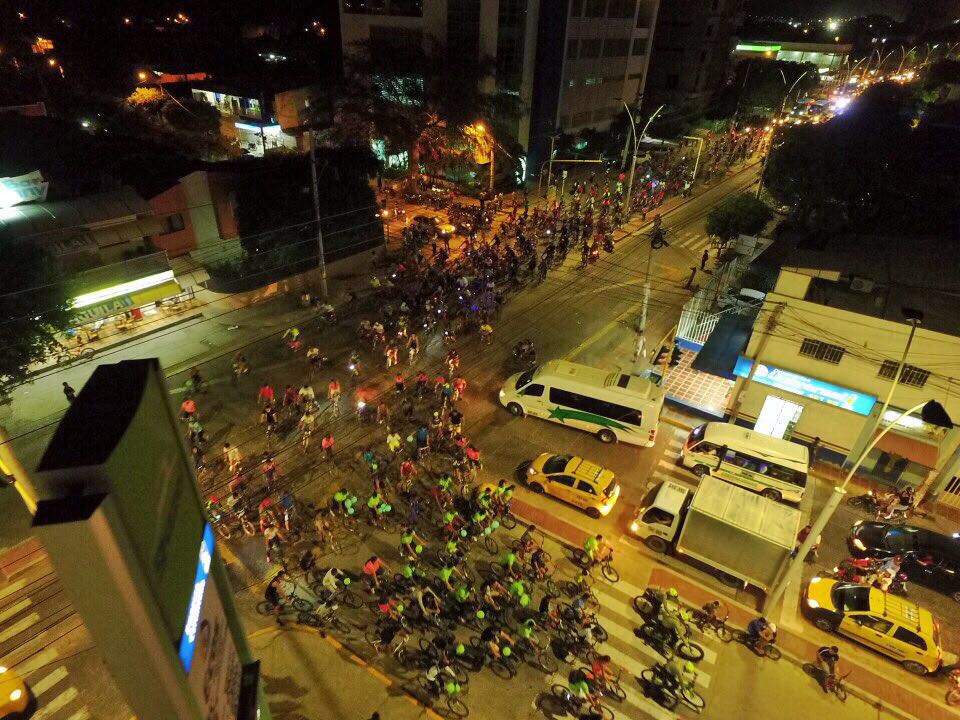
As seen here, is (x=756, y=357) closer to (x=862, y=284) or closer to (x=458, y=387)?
(x=862, y=284)

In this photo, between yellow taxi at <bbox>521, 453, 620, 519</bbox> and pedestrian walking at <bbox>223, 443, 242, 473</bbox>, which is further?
pedestrian walking at <bbox>223, 443, 242, 473</bbox>

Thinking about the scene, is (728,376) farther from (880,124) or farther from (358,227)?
(880,124)

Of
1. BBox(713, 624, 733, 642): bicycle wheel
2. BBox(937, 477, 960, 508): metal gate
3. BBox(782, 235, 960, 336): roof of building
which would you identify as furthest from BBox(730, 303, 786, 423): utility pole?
BBox(713, 624, 733, 642): bicycle wheel

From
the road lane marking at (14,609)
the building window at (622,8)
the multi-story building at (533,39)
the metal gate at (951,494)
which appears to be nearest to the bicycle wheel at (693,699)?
the metal gate at (951,494)

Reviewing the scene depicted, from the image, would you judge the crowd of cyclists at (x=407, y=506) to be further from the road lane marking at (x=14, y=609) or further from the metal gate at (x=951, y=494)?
the metal gate at (x=951, y=494)

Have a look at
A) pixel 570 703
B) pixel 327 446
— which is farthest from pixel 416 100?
pixel 570 703

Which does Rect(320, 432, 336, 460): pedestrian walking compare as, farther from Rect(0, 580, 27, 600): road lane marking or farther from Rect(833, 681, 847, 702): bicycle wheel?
Rect(833, 681, 847, 702): bicycle wheel
